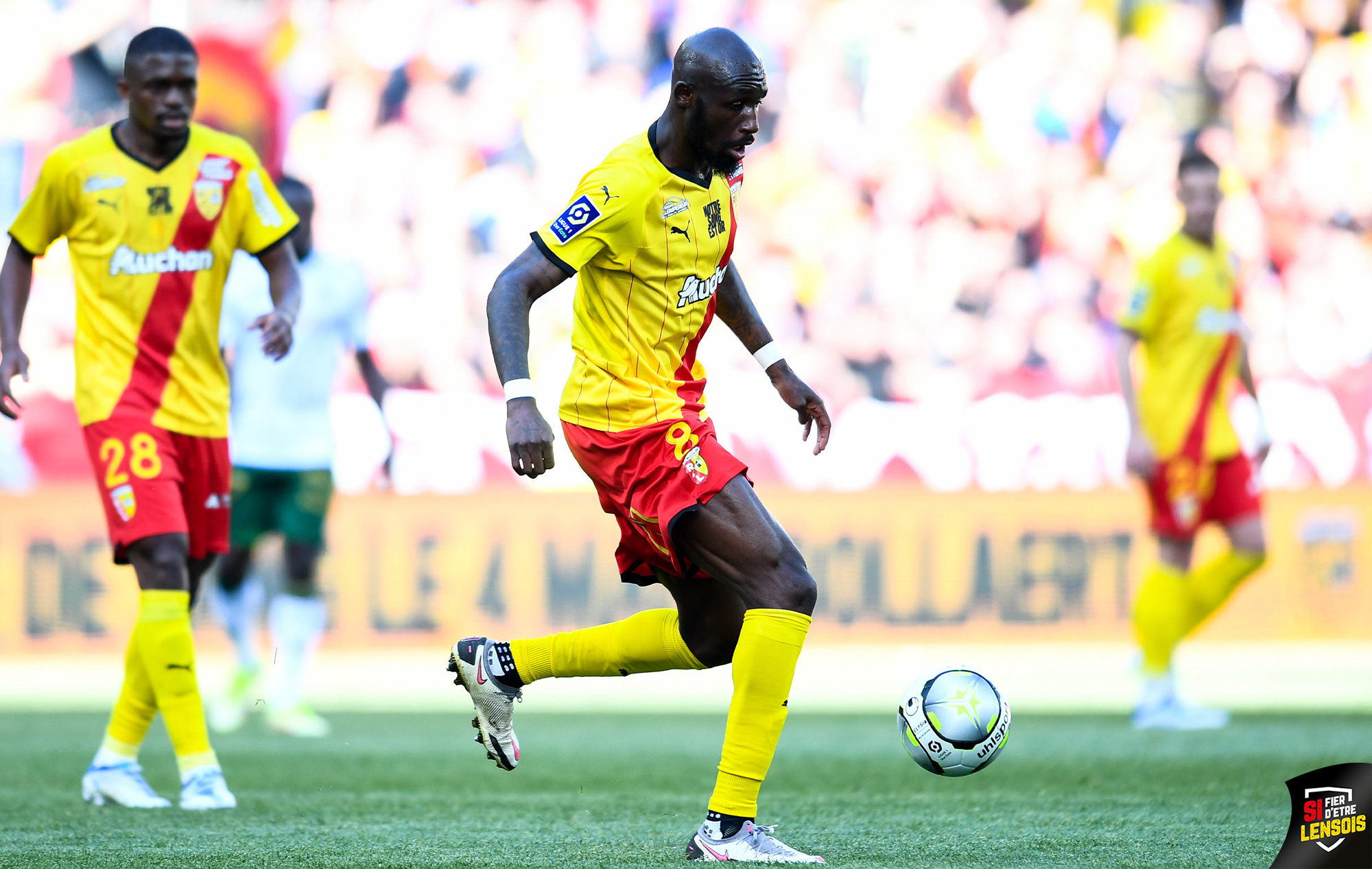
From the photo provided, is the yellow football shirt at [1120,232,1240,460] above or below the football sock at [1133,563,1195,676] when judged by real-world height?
above

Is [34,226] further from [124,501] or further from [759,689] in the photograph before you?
[759,689]

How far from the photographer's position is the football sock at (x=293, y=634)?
7930 mm

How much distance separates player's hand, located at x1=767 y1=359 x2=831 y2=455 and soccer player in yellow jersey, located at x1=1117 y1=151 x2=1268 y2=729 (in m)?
3.55

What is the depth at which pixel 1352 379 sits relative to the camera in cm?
1305

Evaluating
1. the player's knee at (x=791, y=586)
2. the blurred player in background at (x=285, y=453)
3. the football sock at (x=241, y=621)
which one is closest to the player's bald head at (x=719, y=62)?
the player's knee at (x=791, y=586)

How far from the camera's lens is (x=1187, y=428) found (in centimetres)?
791

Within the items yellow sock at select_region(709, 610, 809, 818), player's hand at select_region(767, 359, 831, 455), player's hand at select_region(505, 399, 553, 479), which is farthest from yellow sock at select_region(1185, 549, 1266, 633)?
player's hand at select_region(505, 399, 553, 479)

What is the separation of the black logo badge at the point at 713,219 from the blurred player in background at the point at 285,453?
404 cm

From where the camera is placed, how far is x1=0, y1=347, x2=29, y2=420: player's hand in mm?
5051

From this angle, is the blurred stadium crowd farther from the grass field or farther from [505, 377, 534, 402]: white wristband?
[505, 377, 534, 402]: white wristband

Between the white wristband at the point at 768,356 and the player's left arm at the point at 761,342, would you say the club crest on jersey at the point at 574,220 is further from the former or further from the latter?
the white wristband at the point at 768,356

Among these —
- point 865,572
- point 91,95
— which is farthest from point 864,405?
point 91,95

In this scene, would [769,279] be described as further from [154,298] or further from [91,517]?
[154,298]

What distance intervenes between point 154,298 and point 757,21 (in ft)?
30.9
